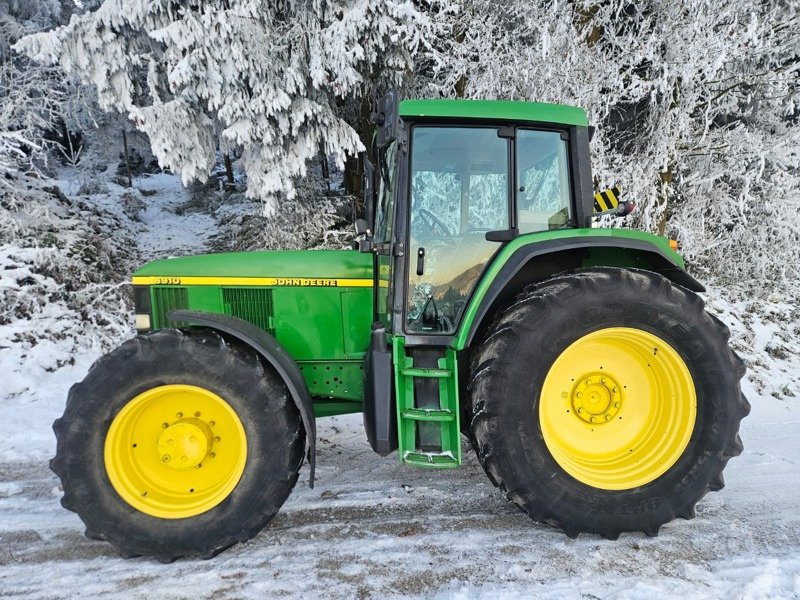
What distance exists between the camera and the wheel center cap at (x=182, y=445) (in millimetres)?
2400

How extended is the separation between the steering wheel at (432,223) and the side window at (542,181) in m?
0.40

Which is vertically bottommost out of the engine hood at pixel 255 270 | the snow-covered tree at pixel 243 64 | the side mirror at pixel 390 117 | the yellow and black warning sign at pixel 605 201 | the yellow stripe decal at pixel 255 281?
the yellow stripe decal at pixel 255 281

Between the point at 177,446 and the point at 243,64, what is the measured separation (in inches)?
184

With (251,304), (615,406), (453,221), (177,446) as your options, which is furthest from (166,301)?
(615,406)

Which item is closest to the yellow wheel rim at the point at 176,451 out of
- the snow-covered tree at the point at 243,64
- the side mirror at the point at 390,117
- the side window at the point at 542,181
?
the side mirror at the point at 390,117

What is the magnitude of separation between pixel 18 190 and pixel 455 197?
7.47 metres

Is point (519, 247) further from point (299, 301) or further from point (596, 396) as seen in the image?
point (299, 301)

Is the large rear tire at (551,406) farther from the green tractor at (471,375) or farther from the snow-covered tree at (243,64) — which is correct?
the snow-covered tree at (243,64)

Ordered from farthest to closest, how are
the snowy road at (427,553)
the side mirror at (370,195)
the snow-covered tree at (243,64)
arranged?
the snow-covered tree at (243,64)
the side mirror at (370,195)
the snowy road at (427,553)

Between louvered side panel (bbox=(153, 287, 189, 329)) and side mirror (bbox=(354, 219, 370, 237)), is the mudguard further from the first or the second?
side mirror (bbox=(354, 219, 370, 237))

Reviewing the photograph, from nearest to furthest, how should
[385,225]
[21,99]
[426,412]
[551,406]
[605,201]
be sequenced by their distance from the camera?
[426,412], [551,406], [385,225], [605,201], [21,99]

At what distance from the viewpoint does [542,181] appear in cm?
268

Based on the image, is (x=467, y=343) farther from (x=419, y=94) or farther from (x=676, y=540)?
(x=419, y=94)

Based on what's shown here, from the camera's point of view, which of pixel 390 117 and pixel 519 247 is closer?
pixel 390 117
